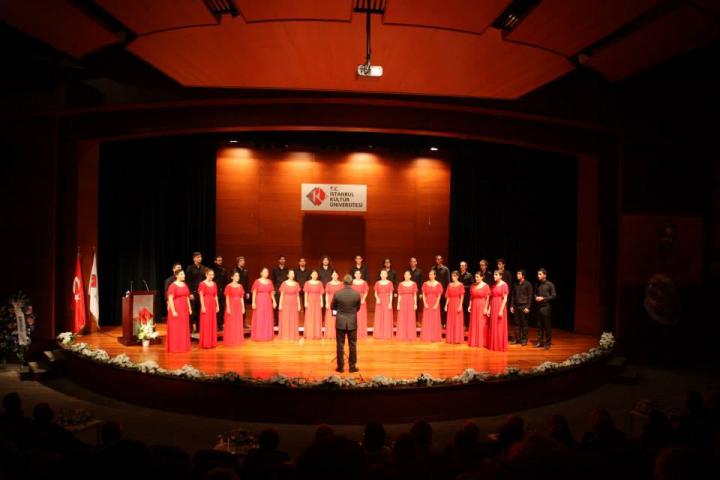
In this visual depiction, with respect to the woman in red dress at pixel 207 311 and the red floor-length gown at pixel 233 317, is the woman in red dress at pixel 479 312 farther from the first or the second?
the woman in red dress at pixel 207 311

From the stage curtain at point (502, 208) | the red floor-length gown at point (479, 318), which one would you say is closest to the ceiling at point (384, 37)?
the red floor-length gown at point (479, 318)

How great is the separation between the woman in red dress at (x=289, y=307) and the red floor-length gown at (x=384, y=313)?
5.07 feet

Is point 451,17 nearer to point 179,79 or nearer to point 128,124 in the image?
point 179,79

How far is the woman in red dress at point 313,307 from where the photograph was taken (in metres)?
10.4

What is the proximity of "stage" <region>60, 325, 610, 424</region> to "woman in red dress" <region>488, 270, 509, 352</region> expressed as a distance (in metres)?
0.23

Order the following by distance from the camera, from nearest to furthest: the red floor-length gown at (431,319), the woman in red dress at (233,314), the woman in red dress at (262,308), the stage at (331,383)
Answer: the stage at (331,383), the woman in red dress at (233,314), the woman in red dress at (262,308), the red floor-length gown at (431,319)

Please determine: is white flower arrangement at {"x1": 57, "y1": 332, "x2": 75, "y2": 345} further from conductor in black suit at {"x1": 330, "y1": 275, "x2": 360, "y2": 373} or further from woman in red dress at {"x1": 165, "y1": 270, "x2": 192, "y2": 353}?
conductor in black suit at {"x1": 330, "y1": 275, "x2": 360, "y2": 373}

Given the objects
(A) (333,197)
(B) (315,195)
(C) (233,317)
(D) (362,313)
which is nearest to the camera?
(C) (233,317)

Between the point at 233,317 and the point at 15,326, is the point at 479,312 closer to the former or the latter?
the point at 233,317

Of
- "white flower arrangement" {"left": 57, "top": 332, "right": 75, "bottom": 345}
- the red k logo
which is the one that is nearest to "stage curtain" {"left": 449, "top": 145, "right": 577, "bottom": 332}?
the red k logo

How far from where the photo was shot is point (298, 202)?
12.6m

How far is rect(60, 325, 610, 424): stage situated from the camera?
700 cm

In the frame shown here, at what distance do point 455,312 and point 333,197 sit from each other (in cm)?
396

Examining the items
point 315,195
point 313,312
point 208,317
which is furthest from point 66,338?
point 315,195
